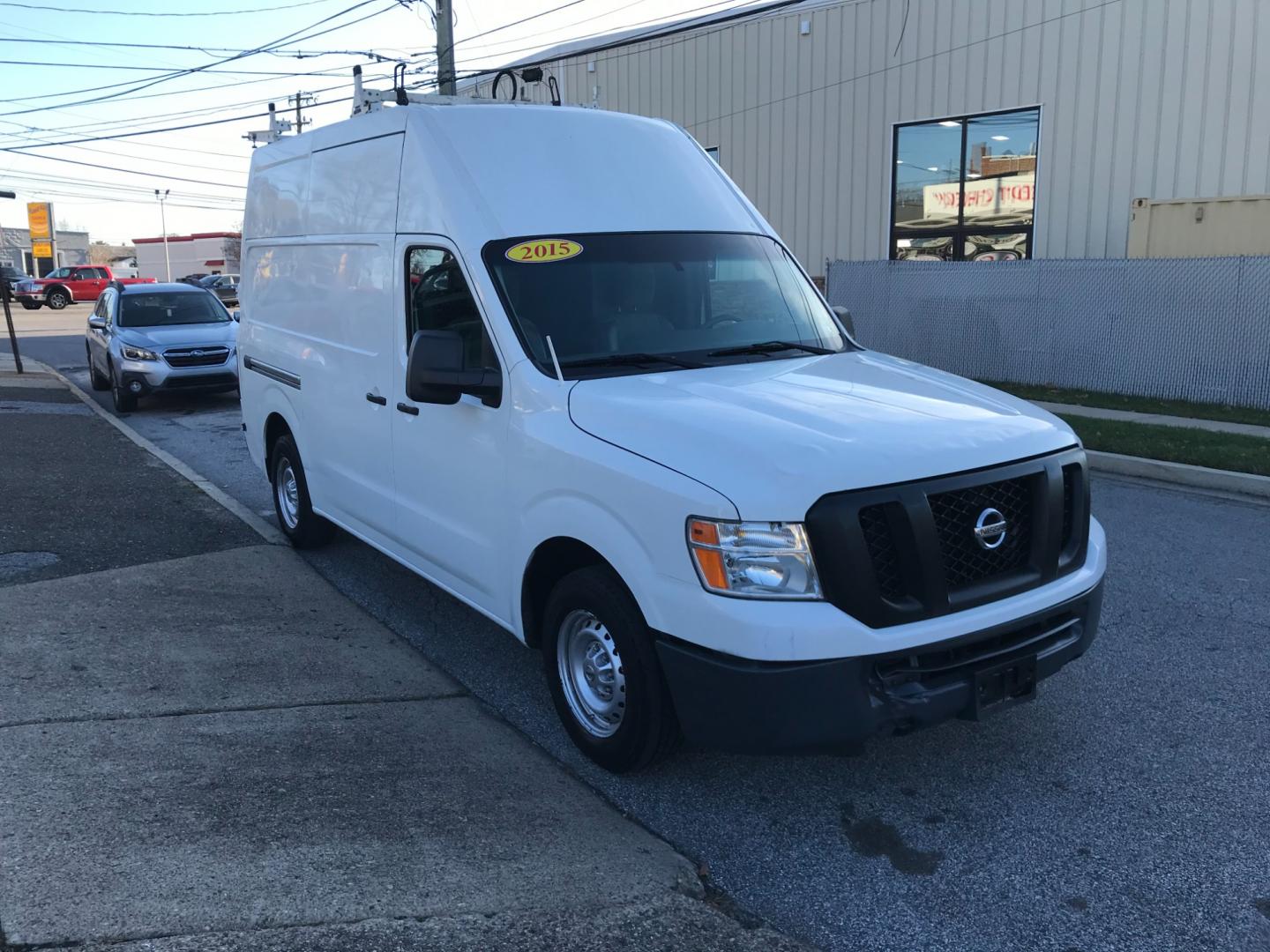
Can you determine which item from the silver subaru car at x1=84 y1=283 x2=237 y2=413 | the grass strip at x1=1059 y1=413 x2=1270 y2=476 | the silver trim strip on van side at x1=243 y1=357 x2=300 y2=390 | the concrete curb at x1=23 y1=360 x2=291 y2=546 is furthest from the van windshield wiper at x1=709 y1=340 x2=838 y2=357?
the silver subaru car at x1=84 y1=283 x2=237 y2=413

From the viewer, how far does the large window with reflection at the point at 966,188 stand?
56.2ft

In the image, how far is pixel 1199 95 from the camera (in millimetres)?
14805

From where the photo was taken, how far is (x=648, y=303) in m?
4.65

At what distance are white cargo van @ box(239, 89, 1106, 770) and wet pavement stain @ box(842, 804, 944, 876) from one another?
19.0 inches

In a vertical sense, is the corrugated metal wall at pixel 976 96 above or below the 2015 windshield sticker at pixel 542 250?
above

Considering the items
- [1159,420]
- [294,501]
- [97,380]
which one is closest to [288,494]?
[294,501]

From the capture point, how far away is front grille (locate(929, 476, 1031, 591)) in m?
3.51

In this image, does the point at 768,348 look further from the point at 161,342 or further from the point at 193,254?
the point at 193,254

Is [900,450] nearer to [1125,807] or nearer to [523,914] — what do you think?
[1125,807]

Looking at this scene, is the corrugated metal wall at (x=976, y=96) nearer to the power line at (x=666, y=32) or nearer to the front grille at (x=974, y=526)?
the power line at (x=666, y=32)

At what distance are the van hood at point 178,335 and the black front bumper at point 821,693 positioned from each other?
12721 millimetres

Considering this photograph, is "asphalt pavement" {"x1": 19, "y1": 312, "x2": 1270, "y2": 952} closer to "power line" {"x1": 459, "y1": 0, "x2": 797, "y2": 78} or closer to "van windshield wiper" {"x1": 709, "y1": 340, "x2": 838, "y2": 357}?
"van windshield wiper" {"x1": 709, "y1": 340, "x2": 838, "y2": 357}

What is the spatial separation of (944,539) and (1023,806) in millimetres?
1087

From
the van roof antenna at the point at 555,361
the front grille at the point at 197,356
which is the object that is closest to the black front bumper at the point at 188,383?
the front grille at the point at 197,356
